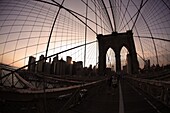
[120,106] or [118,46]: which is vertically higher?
[118,46]

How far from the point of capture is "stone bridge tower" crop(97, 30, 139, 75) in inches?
2087

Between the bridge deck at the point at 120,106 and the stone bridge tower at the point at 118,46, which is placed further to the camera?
the stone bridge tower at the point at 118,46

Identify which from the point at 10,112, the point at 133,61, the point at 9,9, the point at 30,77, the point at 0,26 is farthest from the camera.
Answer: the point at 133,61

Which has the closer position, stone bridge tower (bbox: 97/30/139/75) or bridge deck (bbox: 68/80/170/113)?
bridge deck (bbox: 68/80/170/113)

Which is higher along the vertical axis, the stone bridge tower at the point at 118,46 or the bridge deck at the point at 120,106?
the stone bridge tower at the point at 118,46

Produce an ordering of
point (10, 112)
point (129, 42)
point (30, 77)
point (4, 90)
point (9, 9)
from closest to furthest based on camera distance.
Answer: point (10, 112) → point (4, 90) → point (9, 9) → point (30, 77) → point (129, 42)

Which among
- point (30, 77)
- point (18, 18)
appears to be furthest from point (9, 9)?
point (30, 77)

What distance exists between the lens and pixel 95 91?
10320 mm

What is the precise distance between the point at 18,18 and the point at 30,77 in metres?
5.85

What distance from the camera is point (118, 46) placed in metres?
60.0

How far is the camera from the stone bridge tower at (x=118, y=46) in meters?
53.0

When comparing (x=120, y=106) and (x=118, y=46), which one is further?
(x=118, y=46)

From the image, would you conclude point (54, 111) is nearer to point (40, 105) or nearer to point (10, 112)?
point (40, 105)

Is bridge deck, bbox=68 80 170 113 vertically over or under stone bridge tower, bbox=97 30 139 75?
under
